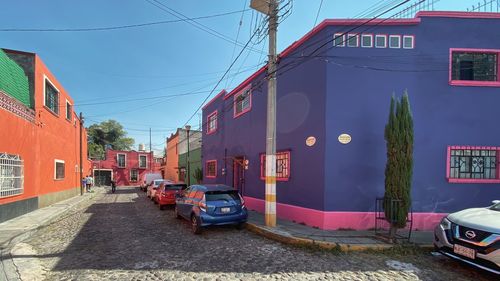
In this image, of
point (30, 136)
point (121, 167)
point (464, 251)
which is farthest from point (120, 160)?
point (464, 251)

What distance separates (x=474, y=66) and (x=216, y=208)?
29.3ft

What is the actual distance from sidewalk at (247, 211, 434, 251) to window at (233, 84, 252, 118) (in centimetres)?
667

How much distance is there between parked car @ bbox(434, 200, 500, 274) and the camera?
5.30 meters

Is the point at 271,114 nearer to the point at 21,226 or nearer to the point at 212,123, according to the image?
the point at 21,226

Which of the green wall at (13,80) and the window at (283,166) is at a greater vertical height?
the green wall at (13,80)

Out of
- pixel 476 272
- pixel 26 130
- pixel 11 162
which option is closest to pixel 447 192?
pixel 476 272

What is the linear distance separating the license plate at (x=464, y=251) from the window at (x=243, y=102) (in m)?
10.1

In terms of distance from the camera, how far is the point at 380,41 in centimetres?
941

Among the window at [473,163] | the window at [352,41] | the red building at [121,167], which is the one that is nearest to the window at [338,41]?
the window at [352,41]

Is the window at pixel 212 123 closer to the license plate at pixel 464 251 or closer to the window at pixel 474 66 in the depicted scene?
the window at pixel 474 66

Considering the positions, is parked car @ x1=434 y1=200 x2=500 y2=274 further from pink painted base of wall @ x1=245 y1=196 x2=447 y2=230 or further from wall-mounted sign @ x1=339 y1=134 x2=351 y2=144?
wall-mounted sign @ x1=339 y1=134 x2=351 y2=144

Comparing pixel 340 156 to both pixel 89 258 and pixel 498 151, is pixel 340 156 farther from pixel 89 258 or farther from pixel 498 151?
pixel 89 258

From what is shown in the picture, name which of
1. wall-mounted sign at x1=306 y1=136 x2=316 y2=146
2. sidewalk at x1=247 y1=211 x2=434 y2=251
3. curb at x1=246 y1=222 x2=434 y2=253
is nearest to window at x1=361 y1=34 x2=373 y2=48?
wall-mounted sign at x1=306 y1=136 x2=316 y2=146

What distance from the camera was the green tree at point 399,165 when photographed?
7.97 metres
